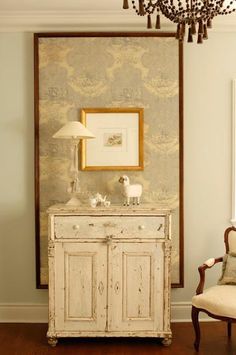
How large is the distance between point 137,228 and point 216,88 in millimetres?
1511

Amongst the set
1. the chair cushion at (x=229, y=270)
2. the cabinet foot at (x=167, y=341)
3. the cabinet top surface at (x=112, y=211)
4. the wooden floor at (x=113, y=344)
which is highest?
the cabinet top surface at (x=112, y=211)

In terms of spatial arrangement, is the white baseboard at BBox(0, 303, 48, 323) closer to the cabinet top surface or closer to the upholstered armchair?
the cabinet top surface

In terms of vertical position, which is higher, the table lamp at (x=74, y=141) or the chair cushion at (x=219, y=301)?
the table lamp at (x=74, y=141)

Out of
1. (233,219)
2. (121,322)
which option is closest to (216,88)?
(233,219)

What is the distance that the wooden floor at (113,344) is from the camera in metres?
3.68

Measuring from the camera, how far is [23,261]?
4348 millimetres

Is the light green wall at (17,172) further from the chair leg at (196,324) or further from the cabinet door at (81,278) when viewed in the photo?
the chair leg at (196,324)

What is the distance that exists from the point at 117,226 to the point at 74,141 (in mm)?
859

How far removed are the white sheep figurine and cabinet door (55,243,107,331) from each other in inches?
18.7

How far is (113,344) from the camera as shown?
12.6 feet

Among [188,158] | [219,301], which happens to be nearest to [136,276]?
[219,301]

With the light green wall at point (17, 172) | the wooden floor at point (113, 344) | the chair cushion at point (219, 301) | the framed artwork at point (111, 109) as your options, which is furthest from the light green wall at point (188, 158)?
the chair cushion at point (219, 301)

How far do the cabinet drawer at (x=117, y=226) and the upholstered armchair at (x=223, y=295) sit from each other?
476 millimetres

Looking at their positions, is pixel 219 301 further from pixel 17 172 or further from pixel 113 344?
pixel 17 172
